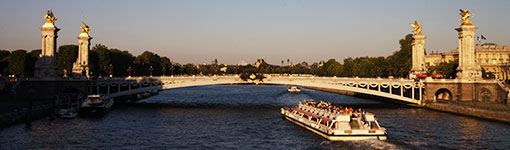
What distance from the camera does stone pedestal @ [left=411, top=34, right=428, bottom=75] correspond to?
8006 centimetres

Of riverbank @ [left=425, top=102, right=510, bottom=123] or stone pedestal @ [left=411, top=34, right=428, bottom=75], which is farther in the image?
stone pedestal @ [left=411, top=34, right=428, bottom=75]

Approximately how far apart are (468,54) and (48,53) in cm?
6256

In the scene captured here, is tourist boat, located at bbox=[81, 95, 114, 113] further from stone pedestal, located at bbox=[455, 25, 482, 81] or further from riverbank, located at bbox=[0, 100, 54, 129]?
stone pedestal, located at bbox=[455, 25, 482, 81]

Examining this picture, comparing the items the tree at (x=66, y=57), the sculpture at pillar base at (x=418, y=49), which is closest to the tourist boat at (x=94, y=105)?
the tree at (x=66, y=57)

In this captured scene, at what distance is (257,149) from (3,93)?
5125 cm

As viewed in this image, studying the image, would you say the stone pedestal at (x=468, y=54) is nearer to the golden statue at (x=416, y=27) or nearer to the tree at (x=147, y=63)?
the golden statue at (x=416, y=27)

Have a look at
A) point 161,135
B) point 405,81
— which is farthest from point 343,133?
point 405,81

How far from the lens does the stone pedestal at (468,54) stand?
66500 millimetres

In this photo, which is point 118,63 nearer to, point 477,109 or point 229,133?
point 229,133

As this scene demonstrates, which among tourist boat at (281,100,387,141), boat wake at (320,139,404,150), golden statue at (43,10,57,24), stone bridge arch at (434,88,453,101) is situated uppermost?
golden statue at (43,10,57,24)

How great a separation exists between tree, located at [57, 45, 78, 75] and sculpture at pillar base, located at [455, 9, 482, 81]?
7843cm

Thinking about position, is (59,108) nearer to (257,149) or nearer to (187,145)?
(187,145)

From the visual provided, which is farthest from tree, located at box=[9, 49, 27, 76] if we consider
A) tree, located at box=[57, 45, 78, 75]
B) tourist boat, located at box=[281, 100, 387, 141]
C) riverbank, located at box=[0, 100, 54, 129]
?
tourist boat, located at box=[281, 100, 387, 141]

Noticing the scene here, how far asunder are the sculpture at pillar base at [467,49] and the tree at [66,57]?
78.4 meters
